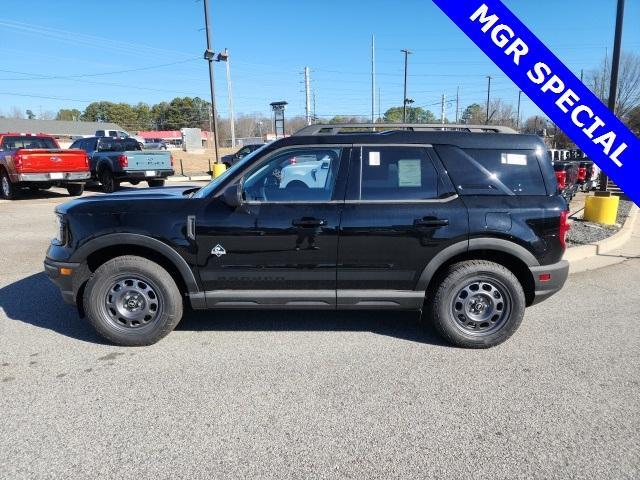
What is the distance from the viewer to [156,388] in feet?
10.8

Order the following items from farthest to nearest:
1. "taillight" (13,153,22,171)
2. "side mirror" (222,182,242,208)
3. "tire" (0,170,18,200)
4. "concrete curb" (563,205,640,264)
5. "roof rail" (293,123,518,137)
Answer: "tire" (0,170,18,200), "taillight" (13,153,22,171), "concrete curb" (563,205,640,264), "roof rail" (293,123,518,137), "side mirror" (222,182,242,208)

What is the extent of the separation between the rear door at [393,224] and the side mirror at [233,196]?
0.85 metres

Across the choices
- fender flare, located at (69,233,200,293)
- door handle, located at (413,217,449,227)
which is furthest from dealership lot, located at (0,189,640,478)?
door handle, located at (413,217,449,227)

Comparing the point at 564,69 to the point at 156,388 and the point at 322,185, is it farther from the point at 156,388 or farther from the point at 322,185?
the point at 156,388

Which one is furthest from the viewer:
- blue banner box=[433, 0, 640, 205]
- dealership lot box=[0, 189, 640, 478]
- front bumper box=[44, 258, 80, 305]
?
blue banner box=[433, 0, 640, 205]

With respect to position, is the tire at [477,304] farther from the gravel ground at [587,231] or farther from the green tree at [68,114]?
the green tree at [68,114]

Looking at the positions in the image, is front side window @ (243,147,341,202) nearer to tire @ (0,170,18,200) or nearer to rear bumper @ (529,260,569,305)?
rear bumper @ (529,260,569,305)

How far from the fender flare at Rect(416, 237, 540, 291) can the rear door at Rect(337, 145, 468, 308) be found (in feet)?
0.13

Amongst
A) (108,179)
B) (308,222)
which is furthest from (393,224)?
(108,179)

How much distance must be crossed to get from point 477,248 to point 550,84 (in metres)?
2.83

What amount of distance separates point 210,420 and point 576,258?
571 centimetres

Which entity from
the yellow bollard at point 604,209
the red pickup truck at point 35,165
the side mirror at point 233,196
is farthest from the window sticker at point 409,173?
the red pickup truck at point 35,165

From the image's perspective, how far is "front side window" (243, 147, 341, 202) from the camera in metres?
3.85

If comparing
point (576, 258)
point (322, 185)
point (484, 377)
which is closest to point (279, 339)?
point (322, 185)
